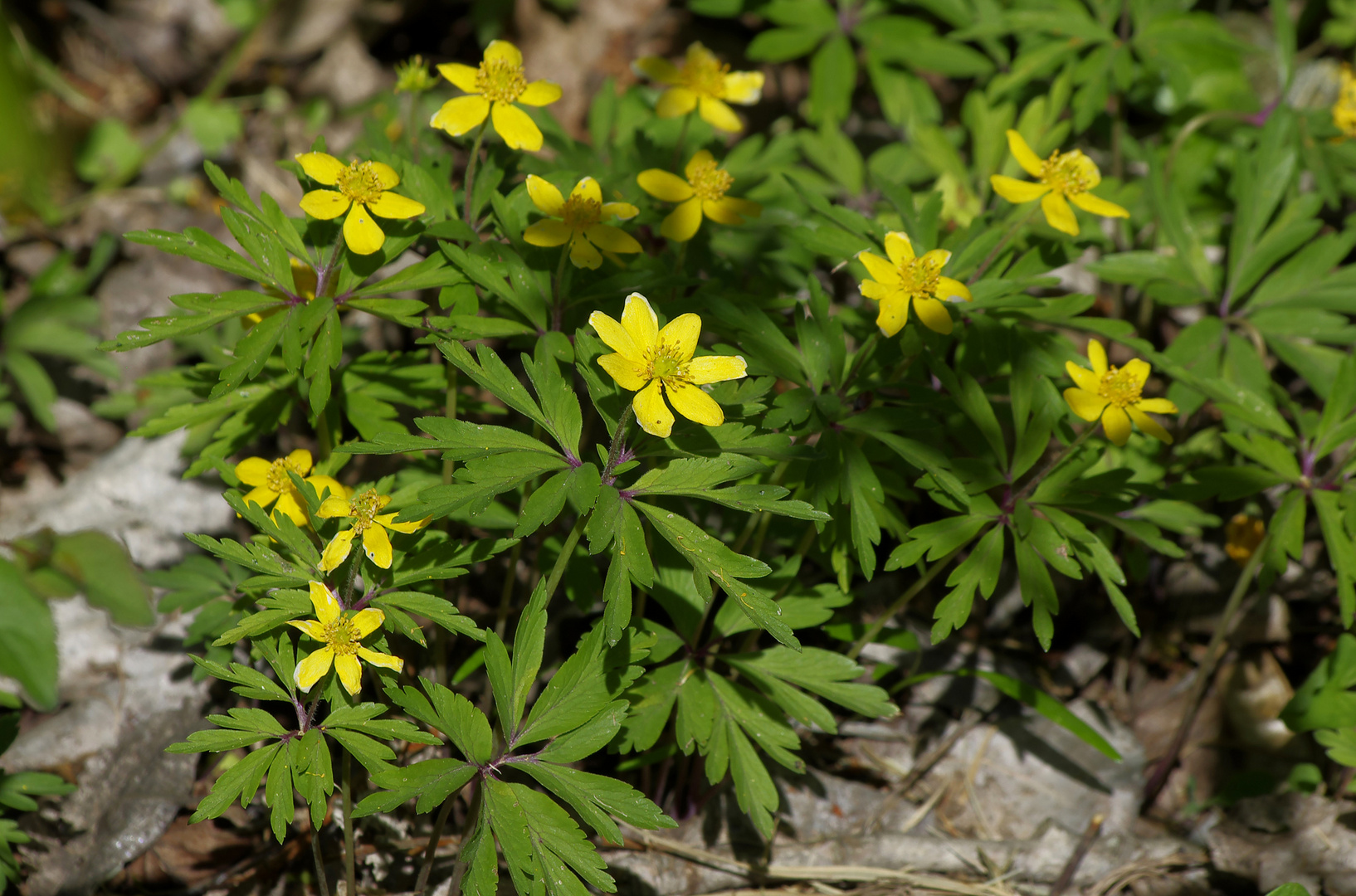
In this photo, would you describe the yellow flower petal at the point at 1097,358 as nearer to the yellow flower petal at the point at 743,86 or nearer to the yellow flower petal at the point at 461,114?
the yellow flower petal at the point at 743,86

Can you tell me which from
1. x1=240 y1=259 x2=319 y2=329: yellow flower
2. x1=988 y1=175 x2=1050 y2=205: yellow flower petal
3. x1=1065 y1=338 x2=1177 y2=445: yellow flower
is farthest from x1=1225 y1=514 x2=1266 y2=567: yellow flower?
x1=240 y1=259 x2=319 y2=329: yellow flower

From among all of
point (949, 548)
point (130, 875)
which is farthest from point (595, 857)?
point (130, 875)

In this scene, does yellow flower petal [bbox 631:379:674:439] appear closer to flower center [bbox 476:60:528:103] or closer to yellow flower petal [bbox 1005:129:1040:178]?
flower center [bbox 476:60:528:103]

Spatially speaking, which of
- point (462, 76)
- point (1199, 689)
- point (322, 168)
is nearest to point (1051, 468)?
point (1199, 689)

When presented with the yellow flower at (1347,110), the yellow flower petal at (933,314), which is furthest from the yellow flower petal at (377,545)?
the yellow flower at (1347,110)

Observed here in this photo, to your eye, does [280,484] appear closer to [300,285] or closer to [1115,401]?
[300,285]
